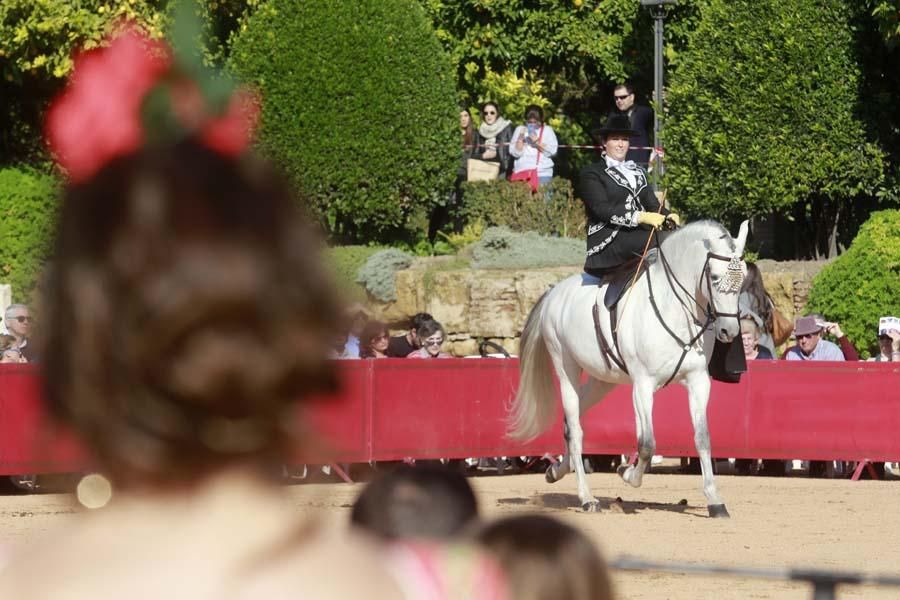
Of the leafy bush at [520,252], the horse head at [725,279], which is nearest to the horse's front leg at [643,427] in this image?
the horse head at [725,279]

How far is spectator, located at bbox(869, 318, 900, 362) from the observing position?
17391mm

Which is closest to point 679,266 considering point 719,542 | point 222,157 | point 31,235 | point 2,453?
point 719,542

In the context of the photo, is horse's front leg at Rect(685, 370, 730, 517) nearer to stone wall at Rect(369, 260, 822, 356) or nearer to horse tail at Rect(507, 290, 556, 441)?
horse tail at Rect(507, 290, 556, 441)

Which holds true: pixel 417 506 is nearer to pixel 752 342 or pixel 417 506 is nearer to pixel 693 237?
pixel 693 237

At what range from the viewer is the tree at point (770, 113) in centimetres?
2195

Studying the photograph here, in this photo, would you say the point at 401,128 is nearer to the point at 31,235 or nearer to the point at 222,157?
the point at 31,235

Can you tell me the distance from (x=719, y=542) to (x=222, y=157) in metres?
10.6

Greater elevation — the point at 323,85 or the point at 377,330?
the point at 323,85

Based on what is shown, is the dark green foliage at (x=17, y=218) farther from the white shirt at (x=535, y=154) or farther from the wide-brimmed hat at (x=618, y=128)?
the wide-brimmed hat at (x=618, y=128)

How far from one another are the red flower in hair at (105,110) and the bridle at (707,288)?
1176 cm

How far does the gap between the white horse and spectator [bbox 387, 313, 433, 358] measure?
296 cm

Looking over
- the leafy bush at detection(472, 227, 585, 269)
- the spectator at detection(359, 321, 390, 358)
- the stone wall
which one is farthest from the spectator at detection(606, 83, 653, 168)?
the spectator at detection(359, 321, 390, 358)

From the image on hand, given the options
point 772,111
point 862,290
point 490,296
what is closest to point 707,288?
point 862,290

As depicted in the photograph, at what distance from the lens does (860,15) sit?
22125 millimetres
